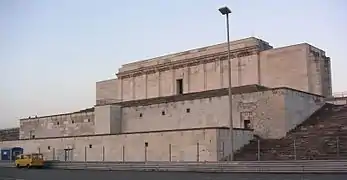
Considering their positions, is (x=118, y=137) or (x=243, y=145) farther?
(x=118, y=137)

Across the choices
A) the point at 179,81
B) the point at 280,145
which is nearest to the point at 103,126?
the point at 179,81

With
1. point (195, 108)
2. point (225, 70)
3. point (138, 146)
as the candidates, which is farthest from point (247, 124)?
point (225, 70)

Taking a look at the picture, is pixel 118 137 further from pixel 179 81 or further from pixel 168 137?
pixel 179 81

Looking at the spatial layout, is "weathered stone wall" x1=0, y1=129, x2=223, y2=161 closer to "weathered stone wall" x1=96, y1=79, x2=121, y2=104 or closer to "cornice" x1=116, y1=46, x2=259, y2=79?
"cornice" x1=116, y1=46, x2=259, y2=79

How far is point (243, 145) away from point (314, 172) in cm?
1375

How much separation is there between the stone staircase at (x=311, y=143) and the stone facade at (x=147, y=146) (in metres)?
2.02

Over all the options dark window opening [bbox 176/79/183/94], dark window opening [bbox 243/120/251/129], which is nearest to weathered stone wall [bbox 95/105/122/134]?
dark window opening [bbox 176/79/183/94]

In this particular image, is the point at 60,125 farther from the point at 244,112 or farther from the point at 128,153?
the point at 244,112

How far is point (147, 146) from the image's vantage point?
150 feet

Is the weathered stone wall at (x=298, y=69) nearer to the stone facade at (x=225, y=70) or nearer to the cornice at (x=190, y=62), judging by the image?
the stone facade at (x=225, y=70)

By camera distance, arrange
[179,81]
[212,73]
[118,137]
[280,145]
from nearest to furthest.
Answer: [280,145], [118,137], [212,73], [179,81]

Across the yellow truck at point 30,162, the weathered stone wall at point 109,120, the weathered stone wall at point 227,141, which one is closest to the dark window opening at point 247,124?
the weathered stone wall at point 227,141

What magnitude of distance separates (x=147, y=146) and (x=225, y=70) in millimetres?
19472

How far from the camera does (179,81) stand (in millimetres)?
67250
